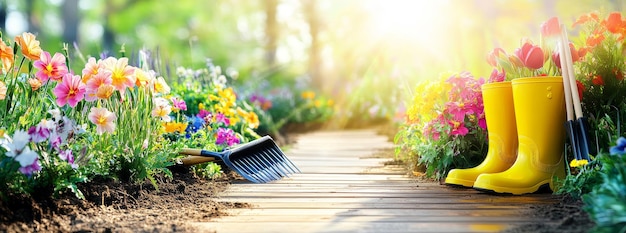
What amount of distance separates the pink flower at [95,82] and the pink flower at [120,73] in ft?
0.14

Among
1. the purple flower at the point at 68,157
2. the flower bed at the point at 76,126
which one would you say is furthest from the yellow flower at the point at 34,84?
the purple flower at the point at 68,157

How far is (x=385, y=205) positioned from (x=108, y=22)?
1561 cm

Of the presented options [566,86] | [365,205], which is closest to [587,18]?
[566,86]

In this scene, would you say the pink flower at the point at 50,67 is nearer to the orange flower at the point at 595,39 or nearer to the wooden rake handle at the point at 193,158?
the wooden rake handle at the point at 193,158

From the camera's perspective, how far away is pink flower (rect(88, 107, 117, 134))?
237cm

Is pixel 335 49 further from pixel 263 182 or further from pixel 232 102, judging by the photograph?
pixel 263 182

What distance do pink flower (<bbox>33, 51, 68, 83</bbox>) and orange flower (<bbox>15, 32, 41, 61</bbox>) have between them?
0.03 metres

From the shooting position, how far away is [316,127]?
25.4 ft

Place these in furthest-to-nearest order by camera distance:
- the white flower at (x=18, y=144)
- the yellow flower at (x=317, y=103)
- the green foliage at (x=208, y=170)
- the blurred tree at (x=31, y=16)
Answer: the blurred tree at (x=31, y=16)
the yellow flower at (x=317, y=103)
the green foliage at (x=208, y=170)
the white flower at (x=18, y=144)

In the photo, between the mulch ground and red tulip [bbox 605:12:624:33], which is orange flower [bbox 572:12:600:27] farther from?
the mulch ground

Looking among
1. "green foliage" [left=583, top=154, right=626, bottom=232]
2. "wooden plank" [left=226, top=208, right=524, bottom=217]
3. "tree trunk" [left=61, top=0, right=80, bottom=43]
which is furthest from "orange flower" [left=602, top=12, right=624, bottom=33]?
"tree trunk" [left=61, top=0, right=80, bottom=43]

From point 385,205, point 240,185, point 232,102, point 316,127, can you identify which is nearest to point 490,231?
point 385,205

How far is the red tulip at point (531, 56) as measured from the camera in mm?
2650

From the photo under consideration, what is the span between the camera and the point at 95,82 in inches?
94.8
